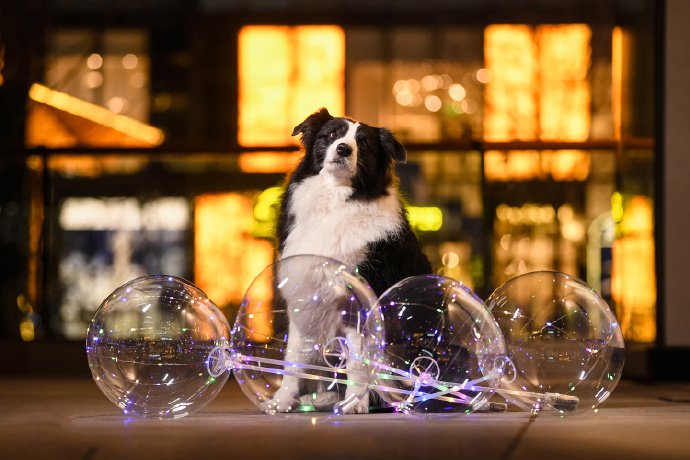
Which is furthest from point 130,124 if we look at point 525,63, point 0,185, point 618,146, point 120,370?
point 120,370

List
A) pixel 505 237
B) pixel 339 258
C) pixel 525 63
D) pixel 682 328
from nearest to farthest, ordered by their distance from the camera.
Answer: pixel 339 258, pixel 682 328, pixel 505 237, pixel 525 63

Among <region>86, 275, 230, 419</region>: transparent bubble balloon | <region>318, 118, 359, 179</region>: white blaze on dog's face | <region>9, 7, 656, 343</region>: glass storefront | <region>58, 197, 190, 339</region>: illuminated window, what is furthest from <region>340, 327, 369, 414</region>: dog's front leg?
<region>58, 197, 190, 339</region>: illuminated window

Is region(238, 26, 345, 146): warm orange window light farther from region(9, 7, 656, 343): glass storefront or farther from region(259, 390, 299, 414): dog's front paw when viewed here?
region(259, 390, 299, 414): dog's front paw

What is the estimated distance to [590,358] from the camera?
4.03 meters

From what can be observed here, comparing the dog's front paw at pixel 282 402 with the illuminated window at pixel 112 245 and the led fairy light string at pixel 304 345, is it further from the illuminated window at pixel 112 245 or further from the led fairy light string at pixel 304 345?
the illuminated window at pixel 112 245

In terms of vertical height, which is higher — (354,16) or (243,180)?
(354,16)

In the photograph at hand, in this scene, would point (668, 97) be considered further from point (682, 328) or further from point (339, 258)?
point (339, 258)

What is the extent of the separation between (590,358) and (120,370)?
67.4 inches

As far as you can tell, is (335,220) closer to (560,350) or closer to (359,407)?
(359,407)

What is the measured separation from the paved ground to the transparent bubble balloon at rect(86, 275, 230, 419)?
0.09m

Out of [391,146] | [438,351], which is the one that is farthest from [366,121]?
[438,351]

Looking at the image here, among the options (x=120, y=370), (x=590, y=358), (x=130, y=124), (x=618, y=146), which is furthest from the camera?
(x=130, y=124)

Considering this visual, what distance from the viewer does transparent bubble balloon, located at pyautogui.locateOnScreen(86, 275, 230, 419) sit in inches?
148

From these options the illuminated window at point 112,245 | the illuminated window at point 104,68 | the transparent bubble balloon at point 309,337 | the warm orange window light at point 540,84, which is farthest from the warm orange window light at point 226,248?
the transparent bubble balloon at point 309,337
